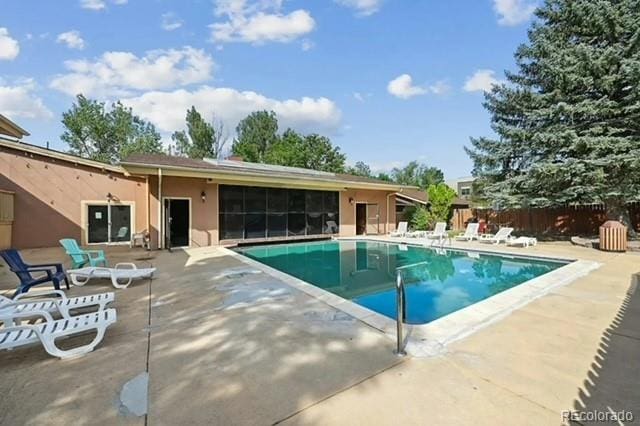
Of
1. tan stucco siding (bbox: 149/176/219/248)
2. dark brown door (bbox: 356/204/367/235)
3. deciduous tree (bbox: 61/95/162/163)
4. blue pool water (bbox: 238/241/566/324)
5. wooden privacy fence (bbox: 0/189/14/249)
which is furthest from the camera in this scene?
deciduous tree (bbox: 61/95/162/163)

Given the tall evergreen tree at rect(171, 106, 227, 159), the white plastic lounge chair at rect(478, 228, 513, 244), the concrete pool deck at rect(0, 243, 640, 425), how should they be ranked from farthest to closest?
the tall evergreen tree at rect(171, 106, 227, 159)
the white plastic lounge chair at rect(478, 228, 513, 244)
the concrete pool deck at rect(0, 243, 640, 425)

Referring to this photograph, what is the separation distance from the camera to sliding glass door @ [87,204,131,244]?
37.7ft

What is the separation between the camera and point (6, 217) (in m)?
9.76

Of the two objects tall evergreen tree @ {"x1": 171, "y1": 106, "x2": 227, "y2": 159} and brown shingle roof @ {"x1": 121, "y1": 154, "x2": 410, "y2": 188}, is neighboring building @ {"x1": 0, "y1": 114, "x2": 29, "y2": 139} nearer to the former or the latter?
brown shingle roof @ {"x1": 121, "y1": 154, "x2": 410, "y2": 188}

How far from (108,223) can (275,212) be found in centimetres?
631

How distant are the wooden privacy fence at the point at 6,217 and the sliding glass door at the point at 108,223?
201 centimetres

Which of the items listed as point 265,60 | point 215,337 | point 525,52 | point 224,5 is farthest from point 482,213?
point 215,337

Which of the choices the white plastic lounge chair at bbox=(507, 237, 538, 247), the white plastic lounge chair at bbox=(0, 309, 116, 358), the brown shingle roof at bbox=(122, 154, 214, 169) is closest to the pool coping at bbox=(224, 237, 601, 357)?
the white plastic lounge chair at bbox=(0, 309, 116, 358)

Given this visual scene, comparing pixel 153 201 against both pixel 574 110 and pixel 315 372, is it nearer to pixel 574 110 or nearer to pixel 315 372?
pixel 315 372

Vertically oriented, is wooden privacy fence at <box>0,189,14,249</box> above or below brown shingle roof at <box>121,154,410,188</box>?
below

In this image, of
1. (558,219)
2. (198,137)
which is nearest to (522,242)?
(558,219)

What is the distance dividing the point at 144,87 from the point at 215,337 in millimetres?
24600

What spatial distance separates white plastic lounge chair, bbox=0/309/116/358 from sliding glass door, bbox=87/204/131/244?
379 inches

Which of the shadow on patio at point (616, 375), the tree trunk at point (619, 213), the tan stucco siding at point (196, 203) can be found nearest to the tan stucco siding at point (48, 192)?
the tan stucco siding at point (196, 203)
